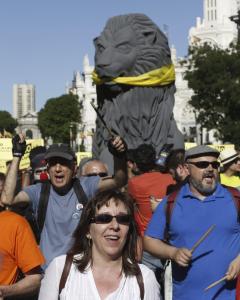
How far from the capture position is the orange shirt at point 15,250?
4.54 m

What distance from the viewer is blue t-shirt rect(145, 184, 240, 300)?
503 cm

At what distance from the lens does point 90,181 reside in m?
6.04

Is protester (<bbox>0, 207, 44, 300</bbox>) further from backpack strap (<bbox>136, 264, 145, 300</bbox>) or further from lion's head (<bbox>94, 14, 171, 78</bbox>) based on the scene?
lion's head (<bbox>94, 14, 171, 78</bbox>)

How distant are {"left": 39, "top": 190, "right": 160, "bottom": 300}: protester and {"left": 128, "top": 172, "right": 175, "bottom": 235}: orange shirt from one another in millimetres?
2600

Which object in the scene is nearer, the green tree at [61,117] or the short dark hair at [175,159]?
the short dark hair at [175,159]

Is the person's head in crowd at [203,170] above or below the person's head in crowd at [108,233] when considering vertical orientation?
above

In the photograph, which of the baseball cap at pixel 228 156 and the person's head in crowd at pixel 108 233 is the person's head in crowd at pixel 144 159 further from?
the person's head in crowd at pixel 108 233

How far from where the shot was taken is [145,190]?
665cm

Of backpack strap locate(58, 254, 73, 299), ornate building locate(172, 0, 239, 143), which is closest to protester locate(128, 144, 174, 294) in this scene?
backpack strap locate(58, 254, 73, 299)

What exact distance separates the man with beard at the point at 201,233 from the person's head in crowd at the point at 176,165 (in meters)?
1.20

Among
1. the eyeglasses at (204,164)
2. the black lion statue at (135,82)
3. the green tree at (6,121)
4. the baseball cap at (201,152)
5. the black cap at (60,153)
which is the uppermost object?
the black lion statue at (135,82)

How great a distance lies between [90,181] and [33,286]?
1608mm

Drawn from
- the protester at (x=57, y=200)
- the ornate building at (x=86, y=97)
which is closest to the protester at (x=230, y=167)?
the protester at (x=57, y=200)

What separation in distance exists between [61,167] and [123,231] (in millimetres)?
1962
